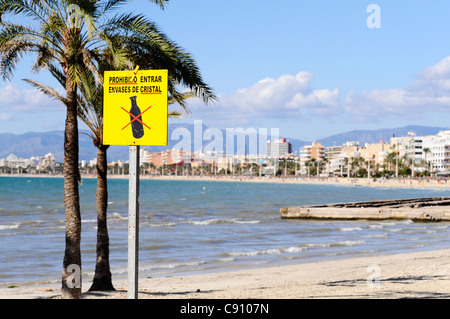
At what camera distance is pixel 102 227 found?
498 inches

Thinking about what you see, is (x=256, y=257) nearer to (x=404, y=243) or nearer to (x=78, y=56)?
(x=404, y=243)

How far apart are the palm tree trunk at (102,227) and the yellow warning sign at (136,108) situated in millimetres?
6248

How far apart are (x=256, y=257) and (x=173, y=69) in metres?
12.2

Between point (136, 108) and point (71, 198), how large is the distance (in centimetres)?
469

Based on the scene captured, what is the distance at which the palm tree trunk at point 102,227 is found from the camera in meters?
12.5

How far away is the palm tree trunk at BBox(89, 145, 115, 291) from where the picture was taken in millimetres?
12500

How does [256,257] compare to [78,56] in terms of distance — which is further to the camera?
[256,257]

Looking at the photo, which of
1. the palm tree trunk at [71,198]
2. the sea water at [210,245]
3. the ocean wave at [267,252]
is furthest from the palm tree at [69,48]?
the ocean wave at [267,252]

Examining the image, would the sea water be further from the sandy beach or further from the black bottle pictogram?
the black bottle pictogram

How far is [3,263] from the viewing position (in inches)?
787

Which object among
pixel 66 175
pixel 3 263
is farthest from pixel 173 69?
pixel 3 263

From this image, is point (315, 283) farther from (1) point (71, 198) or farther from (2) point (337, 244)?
(2) point (337, 244)

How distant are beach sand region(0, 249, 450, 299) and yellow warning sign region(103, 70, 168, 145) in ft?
18.4

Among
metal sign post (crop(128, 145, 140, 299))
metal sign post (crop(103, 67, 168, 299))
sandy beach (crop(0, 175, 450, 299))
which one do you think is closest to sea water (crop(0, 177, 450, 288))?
sandy beach (crop(0, 175, 450, 299))
